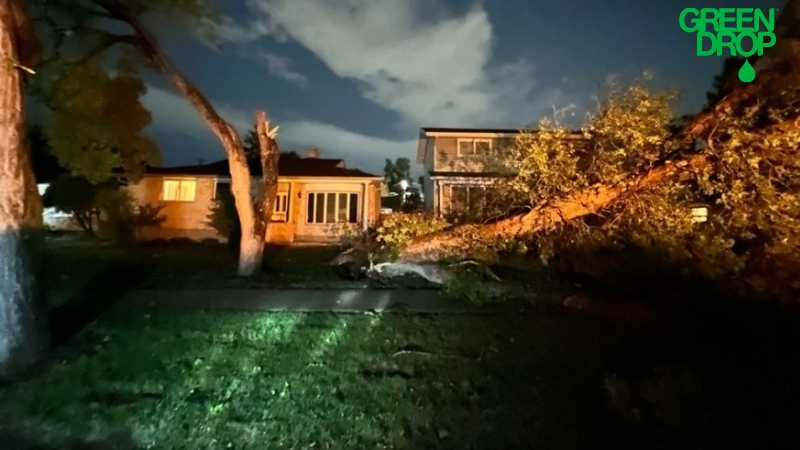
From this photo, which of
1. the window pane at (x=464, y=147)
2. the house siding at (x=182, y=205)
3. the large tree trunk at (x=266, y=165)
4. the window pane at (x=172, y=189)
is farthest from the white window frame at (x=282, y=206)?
the large tree trunk at (x=266, y=165)

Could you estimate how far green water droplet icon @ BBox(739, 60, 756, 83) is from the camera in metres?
10.0

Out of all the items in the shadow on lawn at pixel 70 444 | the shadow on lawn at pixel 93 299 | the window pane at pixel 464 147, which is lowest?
the shadow on lawn at pixel 70 444

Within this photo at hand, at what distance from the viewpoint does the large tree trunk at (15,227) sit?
256 inches

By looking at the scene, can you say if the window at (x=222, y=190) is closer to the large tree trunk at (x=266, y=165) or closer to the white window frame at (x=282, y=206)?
the white window frame at (x=282, y=206)

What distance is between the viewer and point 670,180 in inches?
408

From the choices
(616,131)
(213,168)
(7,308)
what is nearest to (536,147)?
(616,131)

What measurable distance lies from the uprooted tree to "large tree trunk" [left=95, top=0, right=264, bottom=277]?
3.38 metres

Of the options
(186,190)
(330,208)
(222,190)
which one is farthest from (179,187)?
(330,208)

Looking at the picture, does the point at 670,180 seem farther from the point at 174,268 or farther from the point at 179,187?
the point at 179,187

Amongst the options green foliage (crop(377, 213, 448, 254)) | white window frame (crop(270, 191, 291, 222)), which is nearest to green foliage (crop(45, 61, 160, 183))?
green foliage (crop(377, 213, 448, 254))

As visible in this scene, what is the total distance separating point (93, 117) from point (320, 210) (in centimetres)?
1274

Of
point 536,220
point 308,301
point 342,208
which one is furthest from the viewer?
point 342,208

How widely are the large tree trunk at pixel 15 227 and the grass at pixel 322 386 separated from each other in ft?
1.52

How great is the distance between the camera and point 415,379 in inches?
244
